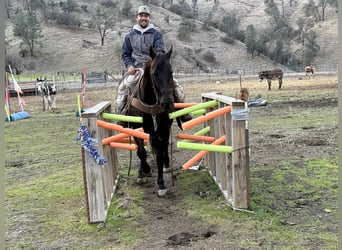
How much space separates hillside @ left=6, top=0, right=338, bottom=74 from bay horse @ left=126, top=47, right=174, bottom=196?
4639 cm

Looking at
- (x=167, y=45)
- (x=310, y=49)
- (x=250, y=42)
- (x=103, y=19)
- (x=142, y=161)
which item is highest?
(x=103, y=19)

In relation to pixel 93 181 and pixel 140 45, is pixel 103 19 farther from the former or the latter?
pixel 93 181

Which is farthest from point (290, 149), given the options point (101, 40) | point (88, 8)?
point (88, 8)

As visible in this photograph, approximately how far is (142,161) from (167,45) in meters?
59.8

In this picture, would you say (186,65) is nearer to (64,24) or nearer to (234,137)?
(64,24)

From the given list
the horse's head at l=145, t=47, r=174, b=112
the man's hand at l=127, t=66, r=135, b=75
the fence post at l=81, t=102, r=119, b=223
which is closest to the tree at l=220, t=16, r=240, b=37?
the man's hand at l=127, t=66, r=135, b=75

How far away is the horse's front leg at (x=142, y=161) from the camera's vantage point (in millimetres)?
5711

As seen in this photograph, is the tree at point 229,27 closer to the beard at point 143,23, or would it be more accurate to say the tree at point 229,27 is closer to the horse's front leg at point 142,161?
the beard at point 143,23

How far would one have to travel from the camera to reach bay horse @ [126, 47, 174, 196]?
4395 mm

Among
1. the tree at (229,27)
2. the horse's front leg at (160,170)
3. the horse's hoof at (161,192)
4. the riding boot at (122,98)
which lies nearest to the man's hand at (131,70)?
the riding boot at (122,98)

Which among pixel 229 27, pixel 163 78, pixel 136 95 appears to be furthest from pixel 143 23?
pixel 229 27

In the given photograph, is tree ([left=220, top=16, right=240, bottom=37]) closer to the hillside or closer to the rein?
the hillside

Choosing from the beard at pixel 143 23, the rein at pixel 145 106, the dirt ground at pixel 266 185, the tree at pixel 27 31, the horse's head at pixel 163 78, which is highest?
the tree at pixel 27 31

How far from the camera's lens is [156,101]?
4.97 m
